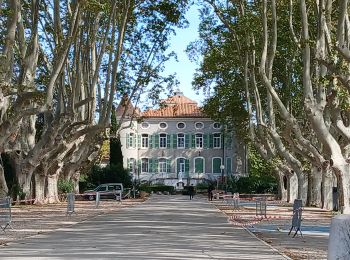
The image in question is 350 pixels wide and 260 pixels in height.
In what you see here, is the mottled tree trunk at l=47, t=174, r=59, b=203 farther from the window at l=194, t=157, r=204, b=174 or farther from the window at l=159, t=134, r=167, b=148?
the window at l=194, t=157, r=204, b=174

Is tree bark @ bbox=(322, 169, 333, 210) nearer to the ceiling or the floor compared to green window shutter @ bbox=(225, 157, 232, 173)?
nearer to the floor

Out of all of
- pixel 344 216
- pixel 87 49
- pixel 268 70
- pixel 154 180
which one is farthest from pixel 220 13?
pixel 154 180

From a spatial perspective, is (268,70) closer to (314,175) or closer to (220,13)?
(220,13)

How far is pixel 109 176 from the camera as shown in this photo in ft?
198

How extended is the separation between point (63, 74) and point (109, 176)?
2936 centimetres

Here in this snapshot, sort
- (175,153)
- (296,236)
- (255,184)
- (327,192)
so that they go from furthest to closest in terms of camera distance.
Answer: (175,153) → (255,184) → (327,192) → (296,236)

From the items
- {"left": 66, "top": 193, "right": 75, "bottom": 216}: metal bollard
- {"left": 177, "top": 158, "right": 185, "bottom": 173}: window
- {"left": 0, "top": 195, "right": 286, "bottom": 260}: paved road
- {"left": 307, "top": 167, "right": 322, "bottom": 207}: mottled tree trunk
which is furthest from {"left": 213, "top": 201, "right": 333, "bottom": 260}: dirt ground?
{"left": 177, "top": 158, "right": 185, "bottom": 173}: window

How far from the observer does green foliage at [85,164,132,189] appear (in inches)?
2366

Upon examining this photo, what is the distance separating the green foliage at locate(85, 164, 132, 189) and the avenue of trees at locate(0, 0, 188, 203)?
52.8 ft

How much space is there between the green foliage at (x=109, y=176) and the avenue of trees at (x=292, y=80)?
1350 centimetres

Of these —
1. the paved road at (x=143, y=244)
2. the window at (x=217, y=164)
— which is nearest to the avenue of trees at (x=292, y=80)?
the paved road at (x=143, y=244)

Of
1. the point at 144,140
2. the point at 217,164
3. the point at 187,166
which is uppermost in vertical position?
the point at 144,140

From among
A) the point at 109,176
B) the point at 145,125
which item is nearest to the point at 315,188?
the point at 109,176

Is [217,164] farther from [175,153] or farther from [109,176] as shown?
[109,176]
